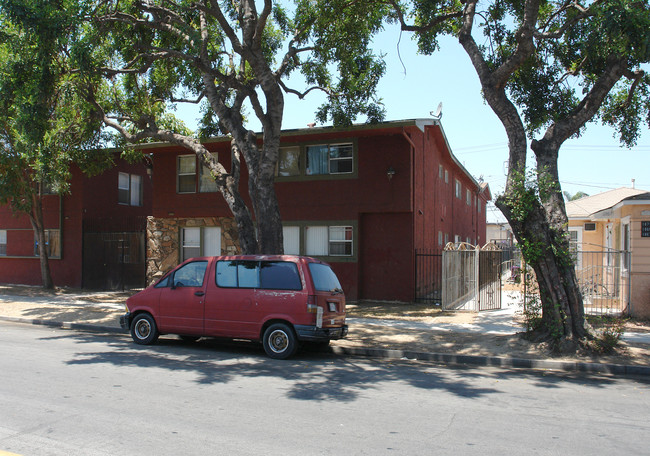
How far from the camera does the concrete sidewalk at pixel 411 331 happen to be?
9367mm

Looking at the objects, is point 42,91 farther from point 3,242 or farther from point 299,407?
A: point 3,242

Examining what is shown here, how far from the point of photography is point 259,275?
32.1 ft

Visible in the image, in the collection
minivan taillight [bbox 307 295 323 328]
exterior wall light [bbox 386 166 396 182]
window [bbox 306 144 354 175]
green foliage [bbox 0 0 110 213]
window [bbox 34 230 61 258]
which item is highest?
green foliage [bbox 0 0 110 213]

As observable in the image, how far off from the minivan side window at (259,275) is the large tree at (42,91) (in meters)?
6.21

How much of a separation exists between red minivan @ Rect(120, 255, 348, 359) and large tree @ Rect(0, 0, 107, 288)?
18.1 feet

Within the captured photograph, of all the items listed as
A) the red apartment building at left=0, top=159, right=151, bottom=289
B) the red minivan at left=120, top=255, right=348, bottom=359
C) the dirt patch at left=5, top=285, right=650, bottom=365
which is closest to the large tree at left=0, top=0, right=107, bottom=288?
the red apartment building at left=0, top=159, right=151, bottom=289

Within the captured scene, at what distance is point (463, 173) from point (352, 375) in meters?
22.9

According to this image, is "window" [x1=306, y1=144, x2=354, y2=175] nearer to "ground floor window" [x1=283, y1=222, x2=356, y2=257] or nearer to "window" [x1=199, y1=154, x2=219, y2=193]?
"ground floor window" [x1=283, y1=222, x2=356, y2=257]

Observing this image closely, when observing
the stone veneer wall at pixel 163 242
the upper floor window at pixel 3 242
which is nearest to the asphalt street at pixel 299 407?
the stone veneer wall at pixel 163 242

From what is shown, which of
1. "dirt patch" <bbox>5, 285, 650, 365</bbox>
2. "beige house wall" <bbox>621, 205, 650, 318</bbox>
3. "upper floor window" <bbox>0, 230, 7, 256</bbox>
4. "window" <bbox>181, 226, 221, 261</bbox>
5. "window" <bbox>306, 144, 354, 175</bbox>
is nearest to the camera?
"dirt patch" <bbox>5, 285, 650, 365</bbox>

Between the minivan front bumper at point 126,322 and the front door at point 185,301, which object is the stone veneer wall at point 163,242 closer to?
the minivan front bumper at point 126,322

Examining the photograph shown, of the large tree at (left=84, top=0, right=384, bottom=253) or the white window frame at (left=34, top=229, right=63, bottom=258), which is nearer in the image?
the large tree at (left=84, top=0, right=384, bottom=253)

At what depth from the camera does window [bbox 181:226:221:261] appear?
1962 cm

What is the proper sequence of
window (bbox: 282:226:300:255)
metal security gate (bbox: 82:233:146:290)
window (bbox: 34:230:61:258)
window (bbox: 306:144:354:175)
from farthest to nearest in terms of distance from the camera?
window (bbox: 34:230:61:258) → metal security gate (bbox: 82:233:146:290) → window (bbox: 282:226:300:255) → window (bbox: 306:144:354:175)
